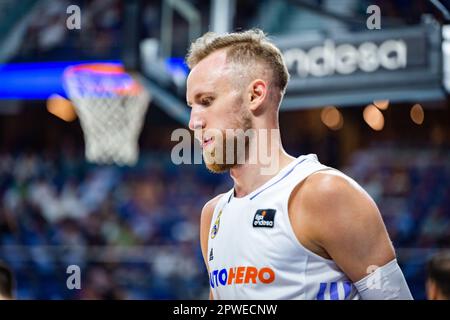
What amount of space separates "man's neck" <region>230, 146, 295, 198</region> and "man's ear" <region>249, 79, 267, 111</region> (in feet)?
0.50

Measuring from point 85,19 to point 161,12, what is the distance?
3.74 ft

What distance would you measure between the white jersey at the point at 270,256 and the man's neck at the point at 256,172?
0.03 metres

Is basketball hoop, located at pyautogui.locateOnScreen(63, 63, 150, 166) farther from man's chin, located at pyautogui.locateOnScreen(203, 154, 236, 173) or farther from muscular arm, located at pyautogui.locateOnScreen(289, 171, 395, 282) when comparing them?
muscular arm, located at pyautogui.locateOnScreen(289, 171, 395, 282)

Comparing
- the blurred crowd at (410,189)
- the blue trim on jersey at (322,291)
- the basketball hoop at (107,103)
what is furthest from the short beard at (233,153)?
the basketball hoop at (107,103)

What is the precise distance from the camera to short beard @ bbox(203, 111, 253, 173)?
2.03 meters

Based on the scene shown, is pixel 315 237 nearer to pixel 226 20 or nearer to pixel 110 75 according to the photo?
pixel 226 20

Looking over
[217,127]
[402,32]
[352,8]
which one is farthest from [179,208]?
[217,127]

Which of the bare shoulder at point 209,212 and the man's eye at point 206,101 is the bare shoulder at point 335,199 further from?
the bare shoulder at point 209,212

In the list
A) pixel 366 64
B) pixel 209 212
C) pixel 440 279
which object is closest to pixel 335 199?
pixel 209 212

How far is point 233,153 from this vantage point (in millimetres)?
2076

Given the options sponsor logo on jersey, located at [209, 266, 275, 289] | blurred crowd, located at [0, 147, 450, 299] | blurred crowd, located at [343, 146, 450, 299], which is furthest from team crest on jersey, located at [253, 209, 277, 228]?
blurred crowd, located at [343, 146, 450, 299]

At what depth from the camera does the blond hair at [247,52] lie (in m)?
2.09

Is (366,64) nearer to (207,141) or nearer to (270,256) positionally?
(207,141)

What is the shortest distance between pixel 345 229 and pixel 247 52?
63 cm
